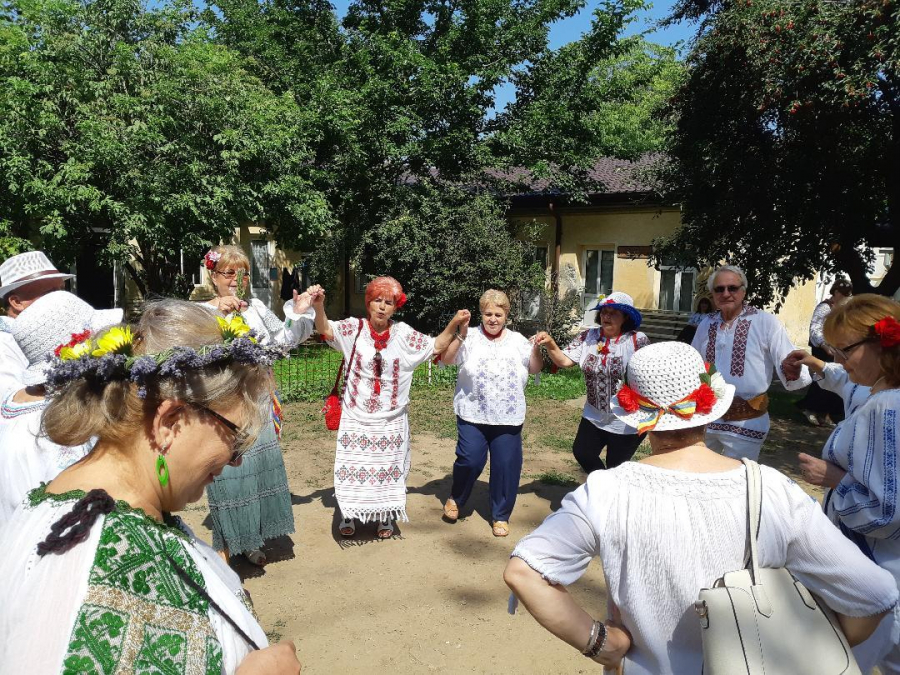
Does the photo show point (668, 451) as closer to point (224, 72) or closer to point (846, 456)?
point (846, 456)

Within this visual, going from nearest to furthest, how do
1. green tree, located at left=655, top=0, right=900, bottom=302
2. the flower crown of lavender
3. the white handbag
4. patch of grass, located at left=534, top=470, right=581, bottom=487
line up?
1. the flower crown of lavender
2. the white handbag
3. patch of grass, located at left=534, top=470, right=581, bottom=487
4. green tree, located at left=655, top=0, right=900, bottom=302

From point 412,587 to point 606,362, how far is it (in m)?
2.04

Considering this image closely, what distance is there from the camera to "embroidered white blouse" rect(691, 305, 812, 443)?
4.09 meters

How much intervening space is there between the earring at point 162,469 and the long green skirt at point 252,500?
261 centimetres

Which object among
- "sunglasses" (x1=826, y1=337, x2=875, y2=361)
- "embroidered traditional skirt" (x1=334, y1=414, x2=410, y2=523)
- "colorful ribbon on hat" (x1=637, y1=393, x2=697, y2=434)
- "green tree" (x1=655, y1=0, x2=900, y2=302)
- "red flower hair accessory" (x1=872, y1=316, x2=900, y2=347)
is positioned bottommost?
"embroidered traditional skirt" (x1=334, y1=414, x2=410, y2=523)

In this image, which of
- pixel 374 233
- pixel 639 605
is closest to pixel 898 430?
pixel 639 605

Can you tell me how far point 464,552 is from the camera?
15.1ft

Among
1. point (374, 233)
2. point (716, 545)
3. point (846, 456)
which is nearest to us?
point (716, 545)

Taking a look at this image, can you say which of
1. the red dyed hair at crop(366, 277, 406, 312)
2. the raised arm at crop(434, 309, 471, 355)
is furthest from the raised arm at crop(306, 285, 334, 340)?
the raised arm at crop(434, 309, 471, 355)

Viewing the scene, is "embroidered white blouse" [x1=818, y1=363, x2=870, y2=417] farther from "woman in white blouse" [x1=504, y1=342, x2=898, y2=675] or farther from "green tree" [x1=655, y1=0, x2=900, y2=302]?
"green tree" [x1=655, y1=0, x2=900, y2=302]

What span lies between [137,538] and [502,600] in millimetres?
3160

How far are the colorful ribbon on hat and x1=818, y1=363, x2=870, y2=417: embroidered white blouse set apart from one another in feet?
4.63

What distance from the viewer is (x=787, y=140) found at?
7.98 meters

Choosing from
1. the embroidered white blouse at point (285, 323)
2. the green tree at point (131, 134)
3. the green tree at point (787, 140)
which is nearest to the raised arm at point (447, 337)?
the embroidered white blouse at point (285, 323)
